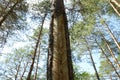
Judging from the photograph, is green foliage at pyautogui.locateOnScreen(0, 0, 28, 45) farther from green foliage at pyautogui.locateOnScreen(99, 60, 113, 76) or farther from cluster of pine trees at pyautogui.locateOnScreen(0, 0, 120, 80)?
green foliage at pyautogui.locateOnScreen(99, 60, 113, 76)

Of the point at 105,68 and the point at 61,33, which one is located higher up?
the point at 61,33

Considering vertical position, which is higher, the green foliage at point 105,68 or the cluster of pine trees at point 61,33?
the cluster of pine trees at point 61,33

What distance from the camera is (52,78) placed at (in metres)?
2.27

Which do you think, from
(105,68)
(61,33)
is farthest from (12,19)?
(105,68)

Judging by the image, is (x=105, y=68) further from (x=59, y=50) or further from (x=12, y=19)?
(x=59, y=50)

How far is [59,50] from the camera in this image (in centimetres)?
254

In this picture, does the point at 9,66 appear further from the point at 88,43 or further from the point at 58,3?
the point at 58,3

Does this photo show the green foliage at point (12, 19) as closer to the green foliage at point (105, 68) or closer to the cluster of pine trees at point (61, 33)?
the cluster of pine trees at point (61, 33)

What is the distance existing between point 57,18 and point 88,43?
15.4 m

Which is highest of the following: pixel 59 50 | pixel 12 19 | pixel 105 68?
pixel 59 50

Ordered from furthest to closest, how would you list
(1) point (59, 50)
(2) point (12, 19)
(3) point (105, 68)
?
(3) point (105, 68) < (2) point (12, 19) < (1) point (59, 50)

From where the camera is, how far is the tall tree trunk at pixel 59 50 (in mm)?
2313

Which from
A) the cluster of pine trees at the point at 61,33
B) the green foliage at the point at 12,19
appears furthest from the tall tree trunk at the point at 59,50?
the green foliage at the point at 12,19

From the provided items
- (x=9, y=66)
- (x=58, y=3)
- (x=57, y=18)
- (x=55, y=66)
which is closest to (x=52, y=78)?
(x=55, y=66)
